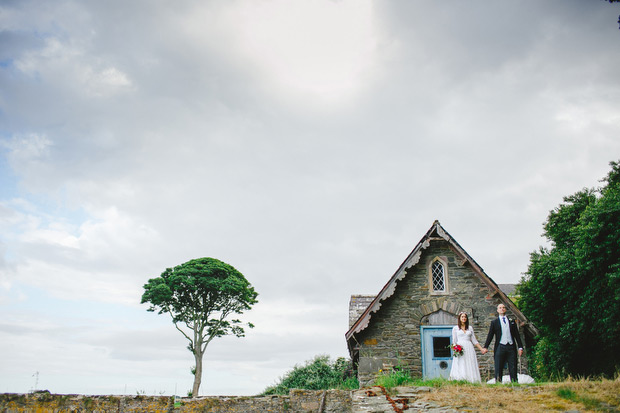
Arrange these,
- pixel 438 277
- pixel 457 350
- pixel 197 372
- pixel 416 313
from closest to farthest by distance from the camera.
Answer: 1. pixel 457 350
2. pixel 416 313
3. pixel 438 277
4. pixel 197 372

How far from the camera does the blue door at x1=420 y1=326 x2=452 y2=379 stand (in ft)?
53.9

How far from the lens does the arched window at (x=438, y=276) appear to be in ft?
57.8

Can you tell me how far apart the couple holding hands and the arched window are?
5.44 meters

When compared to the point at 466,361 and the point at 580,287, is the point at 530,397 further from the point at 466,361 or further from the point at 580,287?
the point at 580,287

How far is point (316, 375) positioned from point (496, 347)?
16024 millimetres

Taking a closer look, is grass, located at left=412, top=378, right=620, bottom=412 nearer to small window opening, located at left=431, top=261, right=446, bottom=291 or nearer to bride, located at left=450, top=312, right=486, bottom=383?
bride, located at left=450, top=312, right=486, bottom=383

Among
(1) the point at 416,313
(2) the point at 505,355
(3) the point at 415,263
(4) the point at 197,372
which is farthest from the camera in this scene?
(4) the point at 197,372

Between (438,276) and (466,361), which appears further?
(438,276)

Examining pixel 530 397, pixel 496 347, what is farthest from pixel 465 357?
pixel 530 397

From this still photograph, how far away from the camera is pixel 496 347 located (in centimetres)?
1166

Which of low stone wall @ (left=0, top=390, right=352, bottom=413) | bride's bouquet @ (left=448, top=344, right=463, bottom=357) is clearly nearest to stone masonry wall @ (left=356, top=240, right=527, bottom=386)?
bride's bouquet @ (left=448, top=344, right=463, bottom=357)

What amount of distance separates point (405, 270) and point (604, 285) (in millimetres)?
8294

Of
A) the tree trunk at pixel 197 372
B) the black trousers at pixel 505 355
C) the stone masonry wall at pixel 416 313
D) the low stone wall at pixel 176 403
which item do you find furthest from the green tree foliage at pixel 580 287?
the tree trunk at pixel 197 372

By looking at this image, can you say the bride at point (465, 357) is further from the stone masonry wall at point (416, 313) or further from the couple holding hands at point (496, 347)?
the stone masonry wall at point (416, 313)
